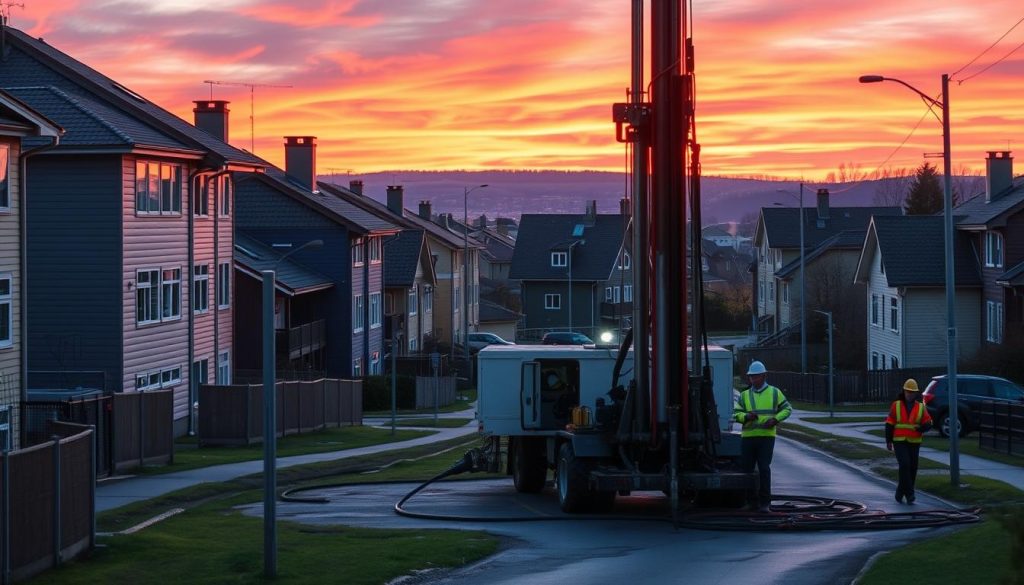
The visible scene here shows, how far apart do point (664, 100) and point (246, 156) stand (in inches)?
1189

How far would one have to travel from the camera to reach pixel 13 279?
1073 inches

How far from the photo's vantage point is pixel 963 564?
13.9m

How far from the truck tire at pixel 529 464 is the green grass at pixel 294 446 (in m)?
8.93

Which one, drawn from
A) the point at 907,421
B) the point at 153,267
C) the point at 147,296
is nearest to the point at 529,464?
the point at 907,421

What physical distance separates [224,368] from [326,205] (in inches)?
615

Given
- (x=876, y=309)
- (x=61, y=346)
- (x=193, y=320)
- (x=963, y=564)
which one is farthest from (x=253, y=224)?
(x=963, y=564)

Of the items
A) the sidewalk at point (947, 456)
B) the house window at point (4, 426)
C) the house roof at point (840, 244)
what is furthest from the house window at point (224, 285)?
the house roof at point (840, 244)

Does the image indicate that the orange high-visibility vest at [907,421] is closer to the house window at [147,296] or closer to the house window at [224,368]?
the house window at [147,296]

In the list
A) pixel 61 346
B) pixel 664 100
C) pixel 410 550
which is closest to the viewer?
pixel 410 550

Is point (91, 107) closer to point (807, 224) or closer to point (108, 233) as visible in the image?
point (108, 233)

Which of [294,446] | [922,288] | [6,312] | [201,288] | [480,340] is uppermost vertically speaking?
[922,288]

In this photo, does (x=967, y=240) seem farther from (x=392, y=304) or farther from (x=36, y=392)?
(x=36, y=392)

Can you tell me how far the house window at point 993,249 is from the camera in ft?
174

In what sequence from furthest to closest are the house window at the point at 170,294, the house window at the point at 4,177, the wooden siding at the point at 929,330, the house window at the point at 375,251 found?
the house window at the point at 375,251 → the wooden siding at the point at 929,330 → the house window at the point at 170,294 → the house window at the point at 4,177
